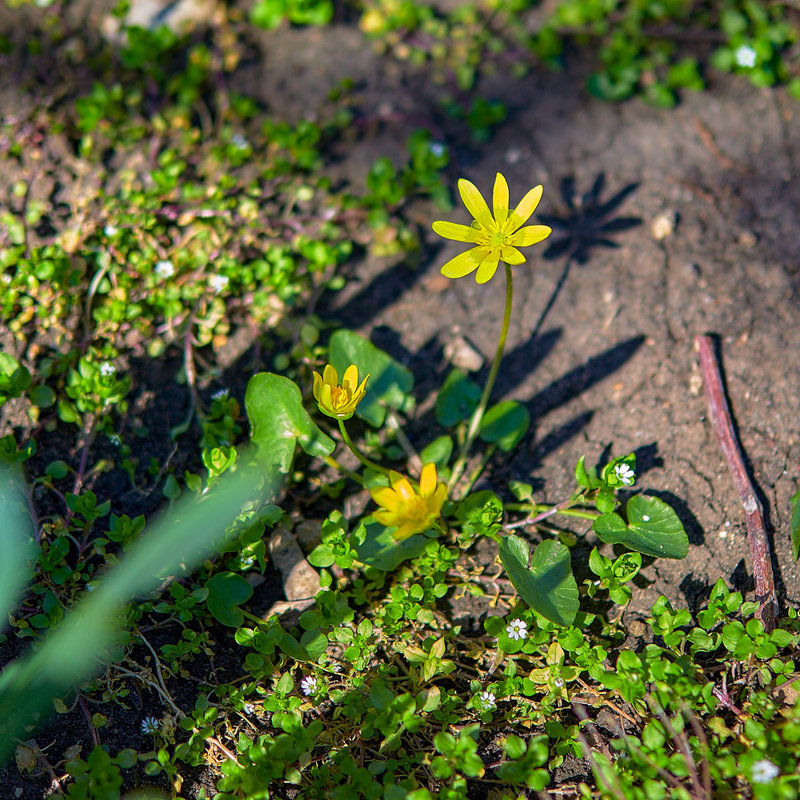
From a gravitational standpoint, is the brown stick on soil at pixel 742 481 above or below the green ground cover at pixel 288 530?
below

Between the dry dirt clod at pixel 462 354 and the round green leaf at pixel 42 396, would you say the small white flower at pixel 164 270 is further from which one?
the dry dirt clod at pixel 462 354

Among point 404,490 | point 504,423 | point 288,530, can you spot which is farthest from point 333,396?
point 504,423

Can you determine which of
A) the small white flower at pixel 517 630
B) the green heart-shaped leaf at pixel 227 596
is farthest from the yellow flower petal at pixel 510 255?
the green heart-shaped leaf at pixel 227 596

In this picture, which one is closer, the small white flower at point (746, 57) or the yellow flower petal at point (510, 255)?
the yellow flower petal at point (510, 255)

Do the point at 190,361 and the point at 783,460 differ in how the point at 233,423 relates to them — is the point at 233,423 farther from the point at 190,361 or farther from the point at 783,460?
the point at 783,460

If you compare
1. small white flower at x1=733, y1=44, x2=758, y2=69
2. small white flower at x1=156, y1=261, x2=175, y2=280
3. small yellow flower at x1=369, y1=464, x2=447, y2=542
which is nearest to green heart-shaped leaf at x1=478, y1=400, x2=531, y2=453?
small yellow flower at x1=369, y1=464, x2=447, y2=542

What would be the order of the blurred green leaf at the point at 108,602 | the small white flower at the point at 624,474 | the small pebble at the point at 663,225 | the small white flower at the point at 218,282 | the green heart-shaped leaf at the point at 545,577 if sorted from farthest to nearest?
the small pebble at the point at 663,225 → the small white flower at the point at 218,282 → the small white flower at the point at 624,474 → the green heart-shaped leaf at the point at 545,577 → the blurred green leaf at the point at 108,602
